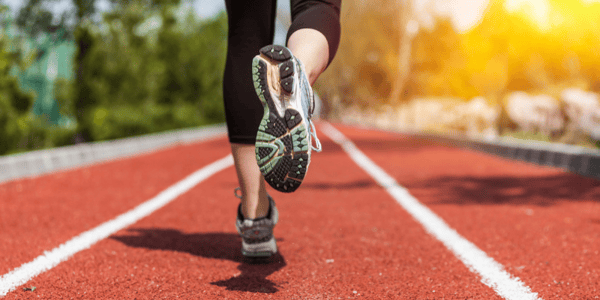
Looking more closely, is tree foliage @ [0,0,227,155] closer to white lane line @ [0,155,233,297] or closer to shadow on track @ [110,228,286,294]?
white lane line @ [0,155,233,297]

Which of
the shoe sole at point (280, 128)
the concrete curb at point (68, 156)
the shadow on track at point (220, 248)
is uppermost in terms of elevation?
the shoe sole at point (280, 128)

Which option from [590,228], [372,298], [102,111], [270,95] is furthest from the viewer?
[102,111]

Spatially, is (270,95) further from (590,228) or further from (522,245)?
(590,228)

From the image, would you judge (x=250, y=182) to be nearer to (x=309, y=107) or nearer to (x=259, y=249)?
(x=259, y=249)

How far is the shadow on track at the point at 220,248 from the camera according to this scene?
2.62 meters

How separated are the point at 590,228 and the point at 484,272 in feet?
5.45

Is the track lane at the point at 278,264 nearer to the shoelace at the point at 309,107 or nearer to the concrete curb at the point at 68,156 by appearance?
the shoelace at the point at 309,107

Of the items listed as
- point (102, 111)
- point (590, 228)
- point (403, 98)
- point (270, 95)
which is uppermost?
point (270, 95)

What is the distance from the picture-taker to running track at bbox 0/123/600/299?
2559mm

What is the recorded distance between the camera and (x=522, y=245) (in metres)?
3.53

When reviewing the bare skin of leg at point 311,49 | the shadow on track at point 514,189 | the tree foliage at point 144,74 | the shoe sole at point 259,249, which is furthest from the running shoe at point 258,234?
the tree foliage at point 144,74

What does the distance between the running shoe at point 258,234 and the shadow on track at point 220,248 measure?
0.07 metres

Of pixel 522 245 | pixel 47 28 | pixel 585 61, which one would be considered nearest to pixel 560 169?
pixel 522 245

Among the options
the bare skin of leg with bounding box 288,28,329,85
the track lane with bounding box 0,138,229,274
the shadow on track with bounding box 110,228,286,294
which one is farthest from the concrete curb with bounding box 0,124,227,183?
the bare skin of leg with bounding box 288,28,329,85
